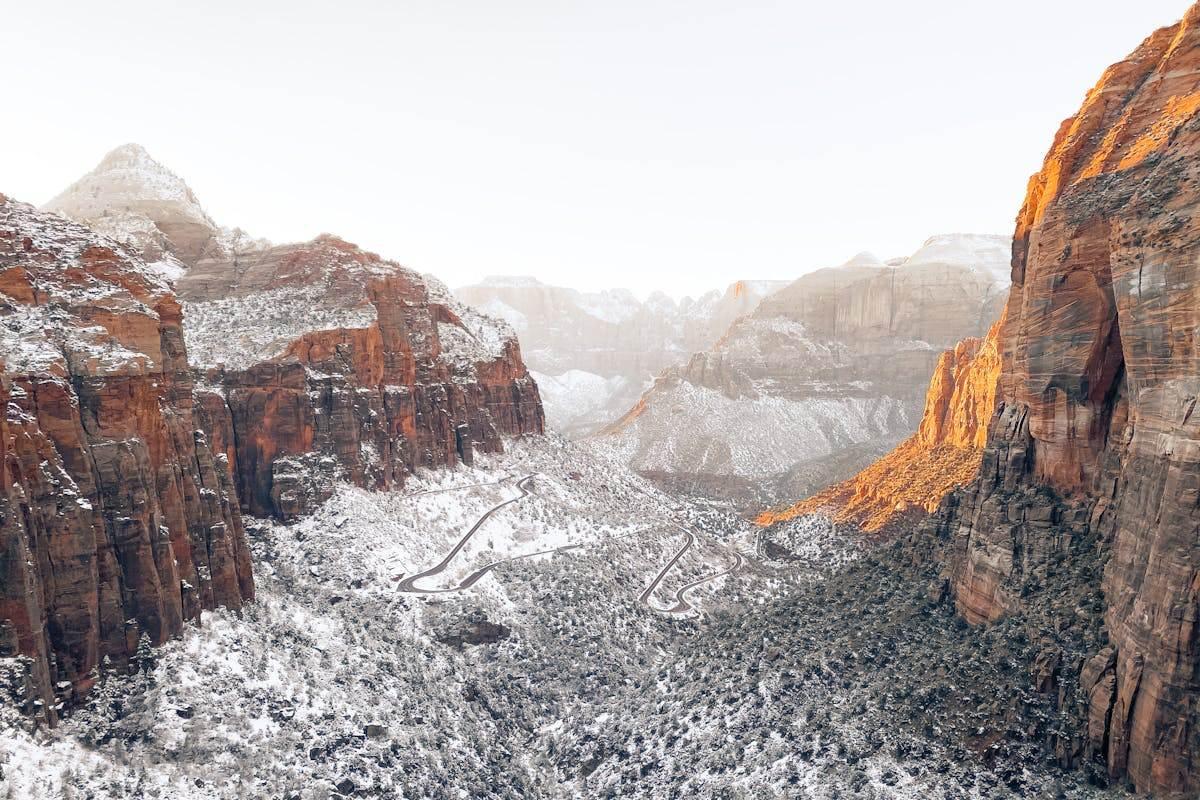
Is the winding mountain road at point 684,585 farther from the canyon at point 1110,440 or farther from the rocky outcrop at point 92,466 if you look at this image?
the rocky outcrop at point 92,466

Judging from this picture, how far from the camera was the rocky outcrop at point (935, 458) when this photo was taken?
57375mm

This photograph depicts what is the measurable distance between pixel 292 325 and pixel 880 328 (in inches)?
5849

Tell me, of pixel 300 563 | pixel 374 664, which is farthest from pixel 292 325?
pixel 374 664

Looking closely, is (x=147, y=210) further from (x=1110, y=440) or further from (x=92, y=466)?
(x=1110, y=440)

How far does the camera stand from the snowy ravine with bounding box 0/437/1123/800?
25.7m

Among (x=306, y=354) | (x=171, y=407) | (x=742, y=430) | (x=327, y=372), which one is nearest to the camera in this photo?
(x=171, y=407)

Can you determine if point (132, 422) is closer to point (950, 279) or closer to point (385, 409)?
point (385, 409)

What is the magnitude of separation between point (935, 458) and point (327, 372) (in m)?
54.5

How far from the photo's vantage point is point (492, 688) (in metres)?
41.5

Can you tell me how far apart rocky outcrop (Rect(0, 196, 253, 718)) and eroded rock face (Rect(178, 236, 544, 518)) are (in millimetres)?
14886

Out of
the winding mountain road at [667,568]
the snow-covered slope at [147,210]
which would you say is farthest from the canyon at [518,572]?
the snow-covered slope at [147,210]

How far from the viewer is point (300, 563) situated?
44.8 metres

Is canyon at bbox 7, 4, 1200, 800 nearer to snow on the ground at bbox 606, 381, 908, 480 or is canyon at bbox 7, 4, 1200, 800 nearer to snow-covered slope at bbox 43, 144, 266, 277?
snow-covered slope at bbox 43, 144, 266, 277

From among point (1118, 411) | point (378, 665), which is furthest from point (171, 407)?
point (1118, 411)
